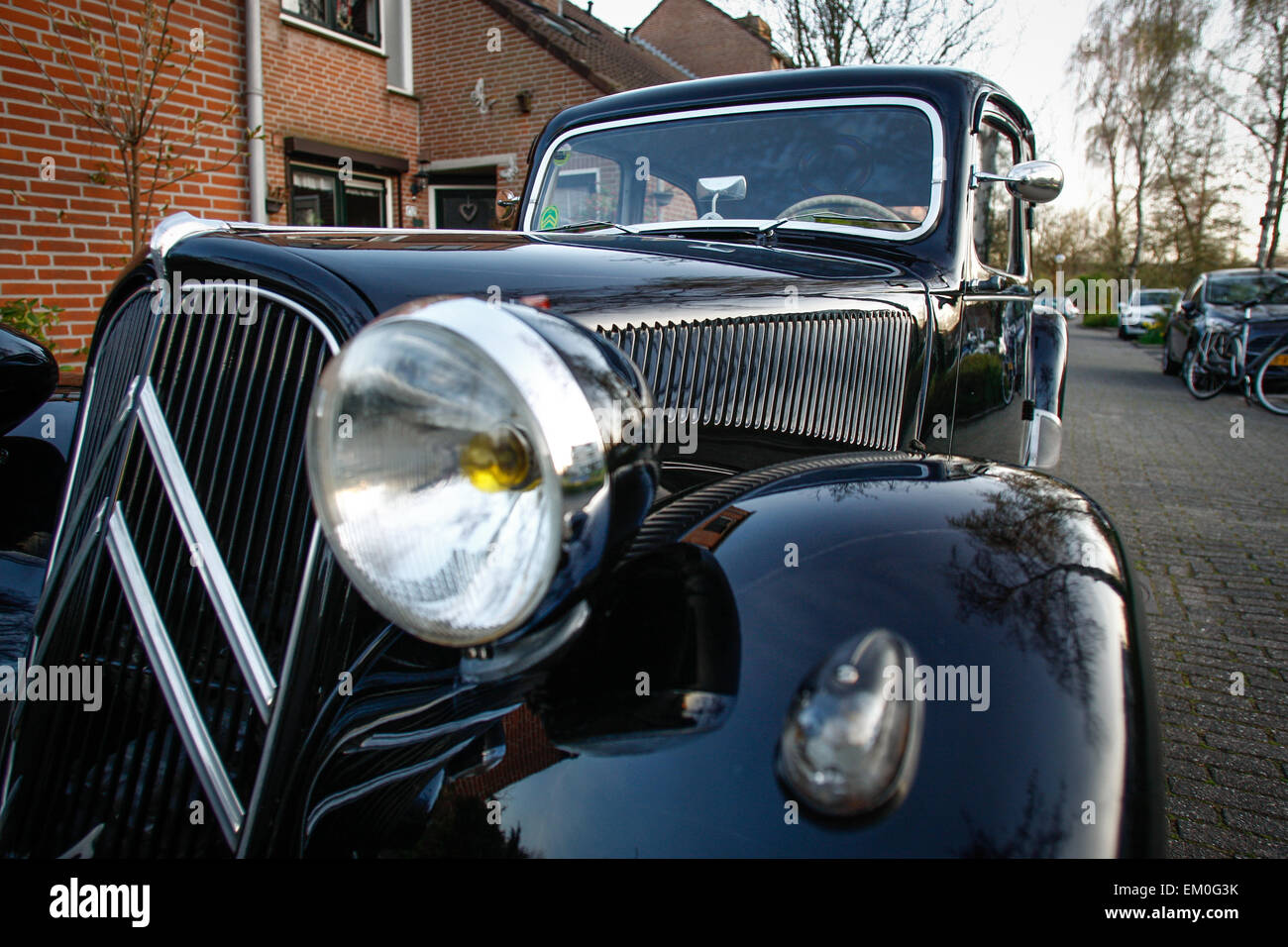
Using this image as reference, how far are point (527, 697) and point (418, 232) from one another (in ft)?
3.50

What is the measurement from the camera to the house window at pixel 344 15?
29.7 feet

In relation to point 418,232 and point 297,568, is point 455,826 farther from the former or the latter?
point 418,232

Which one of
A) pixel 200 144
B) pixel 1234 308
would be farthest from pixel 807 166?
pixel 1234 308

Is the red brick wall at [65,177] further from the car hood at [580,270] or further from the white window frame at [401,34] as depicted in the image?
the car hood at [580,270]

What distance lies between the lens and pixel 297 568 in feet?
3.87

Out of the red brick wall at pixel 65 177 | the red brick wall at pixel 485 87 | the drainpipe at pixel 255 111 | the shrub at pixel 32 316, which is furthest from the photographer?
the red brick wall at pixel 485 87

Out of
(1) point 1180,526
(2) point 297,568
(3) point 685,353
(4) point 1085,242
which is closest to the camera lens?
(2) point 297,568

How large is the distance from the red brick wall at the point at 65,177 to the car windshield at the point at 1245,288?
42.7ft

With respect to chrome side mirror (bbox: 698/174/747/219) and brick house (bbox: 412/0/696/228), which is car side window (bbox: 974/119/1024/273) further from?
brick house (bbox: 412/0/696/228)

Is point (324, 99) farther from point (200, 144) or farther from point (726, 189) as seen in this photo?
point (726, 189)

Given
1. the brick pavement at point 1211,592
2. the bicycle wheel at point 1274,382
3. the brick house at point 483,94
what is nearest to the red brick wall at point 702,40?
the brick house at point 483,94

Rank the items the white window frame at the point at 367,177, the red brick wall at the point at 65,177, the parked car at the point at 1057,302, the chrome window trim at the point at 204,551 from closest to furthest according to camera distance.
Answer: the chrome window trim at the point at 204,551
the parked car at the point at 1057,302
the red brick wall at the point at 65,177
the white window frame at the point at 367,177

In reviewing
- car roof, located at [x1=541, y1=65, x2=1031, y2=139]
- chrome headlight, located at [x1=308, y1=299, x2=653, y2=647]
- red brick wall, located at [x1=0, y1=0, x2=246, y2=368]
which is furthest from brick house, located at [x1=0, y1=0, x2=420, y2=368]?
chrome headlight, located at [x1=308, y1=299, x2=653, y2=647]
